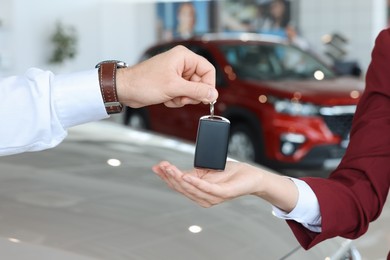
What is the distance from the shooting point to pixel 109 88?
1.57 m

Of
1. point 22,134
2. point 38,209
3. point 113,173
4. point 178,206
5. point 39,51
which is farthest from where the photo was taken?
point 39,51

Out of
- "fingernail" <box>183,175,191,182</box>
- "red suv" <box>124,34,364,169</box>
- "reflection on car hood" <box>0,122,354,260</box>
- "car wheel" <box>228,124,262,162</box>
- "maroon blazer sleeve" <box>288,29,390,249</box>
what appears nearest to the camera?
"fingernail" <box>183,175,191,182</box>

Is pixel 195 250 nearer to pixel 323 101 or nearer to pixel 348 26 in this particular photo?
pixel 323 101

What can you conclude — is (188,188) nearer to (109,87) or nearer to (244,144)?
(109,87)

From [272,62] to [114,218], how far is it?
19.1 feet

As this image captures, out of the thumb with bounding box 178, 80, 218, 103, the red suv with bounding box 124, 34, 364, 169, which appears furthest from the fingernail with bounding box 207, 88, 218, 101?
the red suv with bounding box 124, 34, 364, 169

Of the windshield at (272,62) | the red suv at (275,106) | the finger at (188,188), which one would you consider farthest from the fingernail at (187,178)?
the windshield at (272,62)

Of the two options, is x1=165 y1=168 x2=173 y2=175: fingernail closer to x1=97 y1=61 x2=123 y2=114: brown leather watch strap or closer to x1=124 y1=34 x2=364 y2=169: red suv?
x1=97 y1=61 x2=123 y2=114: brown leather watch strap

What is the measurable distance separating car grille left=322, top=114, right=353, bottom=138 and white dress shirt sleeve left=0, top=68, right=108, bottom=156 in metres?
5.20

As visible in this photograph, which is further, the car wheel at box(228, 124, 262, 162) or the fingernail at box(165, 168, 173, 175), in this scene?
the car wheel at box(228, 124, 262, 162)

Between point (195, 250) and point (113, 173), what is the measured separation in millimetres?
642

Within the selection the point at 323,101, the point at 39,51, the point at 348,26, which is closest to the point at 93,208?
the point at 323,101

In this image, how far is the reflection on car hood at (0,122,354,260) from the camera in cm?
171

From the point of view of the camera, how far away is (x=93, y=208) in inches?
77.4
